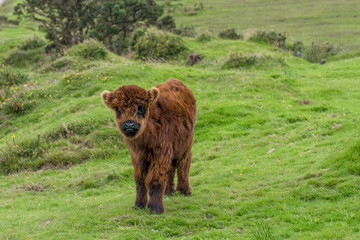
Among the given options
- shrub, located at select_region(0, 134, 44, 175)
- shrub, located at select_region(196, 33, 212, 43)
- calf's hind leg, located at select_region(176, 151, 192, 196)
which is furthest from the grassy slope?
calf's hind leg, located at select_region(176, 151, 192, 196)

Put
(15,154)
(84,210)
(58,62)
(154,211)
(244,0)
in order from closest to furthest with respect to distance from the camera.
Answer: (154,211), (84,210), (15,154), (58,62), (244,0)

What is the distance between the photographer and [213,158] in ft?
42.8

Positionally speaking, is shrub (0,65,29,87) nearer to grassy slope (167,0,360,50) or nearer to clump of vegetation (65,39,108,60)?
Result: clump of vegetation (65,39,108,60)

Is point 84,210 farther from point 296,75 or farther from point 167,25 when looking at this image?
point 167,25

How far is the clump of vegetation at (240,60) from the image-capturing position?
878 inches

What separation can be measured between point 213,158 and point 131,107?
18.8 ft

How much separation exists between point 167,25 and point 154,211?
28.4 m

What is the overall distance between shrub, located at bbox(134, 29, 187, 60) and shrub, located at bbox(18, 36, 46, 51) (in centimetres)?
1280

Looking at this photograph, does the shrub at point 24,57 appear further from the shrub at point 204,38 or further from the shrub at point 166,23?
the shrub at point 204,38

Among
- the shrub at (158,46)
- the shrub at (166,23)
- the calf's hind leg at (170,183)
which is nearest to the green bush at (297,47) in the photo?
the shrub at (158,46)

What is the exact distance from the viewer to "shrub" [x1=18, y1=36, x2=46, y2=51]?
115 feet

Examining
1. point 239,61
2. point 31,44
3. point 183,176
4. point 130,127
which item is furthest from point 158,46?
point 130,127

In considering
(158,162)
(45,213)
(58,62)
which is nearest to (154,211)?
(158,162)

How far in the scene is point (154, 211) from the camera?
8.30 meters
